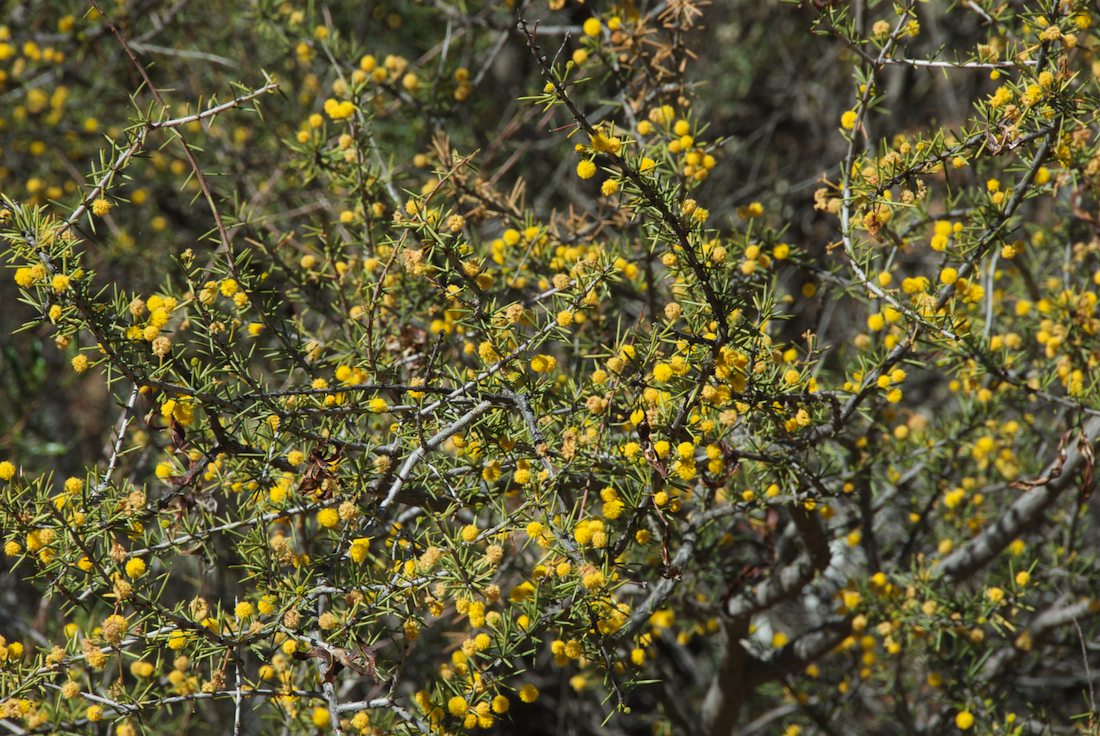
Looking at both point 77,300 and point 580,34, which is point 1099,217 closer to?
point 580,34

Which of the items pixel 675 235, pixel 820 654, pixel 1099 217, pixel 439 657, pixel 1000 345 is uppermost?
pixel 675 235

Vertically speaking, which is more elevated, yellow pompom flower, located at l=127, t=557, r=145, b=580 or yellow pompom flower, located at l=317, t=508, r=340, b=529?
yellow pompom flower, located at l=317, t=508, r=340, b=529

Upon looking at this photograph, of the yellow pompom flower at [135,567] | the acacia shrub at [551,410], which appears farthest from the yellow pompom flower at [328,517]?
the yellow pompom flower at [135,567]

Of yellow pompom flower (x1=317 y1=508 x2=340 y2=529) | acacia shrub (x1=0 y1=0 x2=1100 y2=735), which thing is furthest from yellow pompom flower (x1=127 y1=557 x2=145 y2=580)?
yellow pompom flower (x1=317 y1=508 x2=340 y2=529)

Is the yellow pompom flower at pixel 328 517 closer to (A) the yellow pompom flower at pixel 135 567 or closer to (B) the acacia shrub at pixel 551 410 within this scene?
(B) the acacia shrub at pixel 551 410

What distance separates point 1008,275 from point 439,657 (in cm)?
289

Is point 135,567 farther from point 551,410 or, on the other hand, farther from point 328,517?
point 551,410

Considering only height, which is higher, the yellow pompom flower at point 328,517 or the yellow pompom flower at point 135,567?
the yellow pompom flower at point 328,517

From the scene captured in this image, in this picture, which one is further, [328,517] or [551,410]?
[551,410]

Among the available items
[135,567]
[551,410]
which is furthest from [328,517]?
[551,410]

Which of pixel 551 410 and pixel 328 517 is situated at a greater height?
pixel 551 410

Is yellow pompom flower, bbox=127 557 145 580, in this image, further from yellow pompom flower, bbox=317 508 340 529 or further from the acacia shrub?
yellow pompom flower, bbox=317 508 340 529

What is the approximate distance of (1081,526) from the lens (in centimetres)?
395

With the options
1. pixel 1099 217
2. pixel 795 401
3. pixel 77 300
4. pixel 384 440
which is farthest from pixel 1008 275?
pixel 77 300
